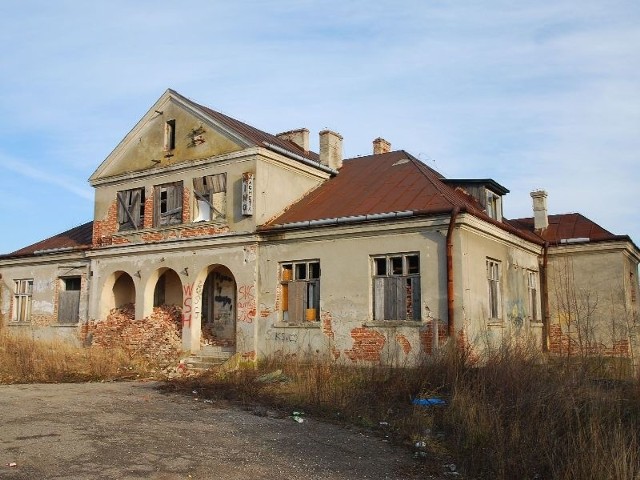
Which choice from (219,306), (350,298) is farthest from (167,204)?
(350,298)

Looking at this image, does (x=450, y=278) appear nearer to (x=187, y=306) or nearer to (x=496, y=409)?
(x=496, y=409)

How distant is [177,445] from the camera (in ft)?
28.0

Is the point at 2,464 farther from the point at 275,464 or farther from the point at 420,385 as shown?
the point at 420,385

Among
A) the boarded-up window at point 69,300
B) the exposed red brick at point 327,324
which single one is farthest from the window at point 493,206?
the boarded-up window at point 69,300

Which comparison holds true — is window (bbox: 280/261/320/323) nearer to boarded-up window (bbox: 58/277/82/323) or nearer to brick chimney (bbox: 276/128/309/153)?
brick chimney (bbox: 276/128/309/153)

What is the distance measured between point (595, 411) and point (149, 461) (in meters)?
5.78

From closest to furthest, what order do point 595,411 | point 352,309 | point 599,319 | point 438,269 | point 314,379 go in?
point 595,411, point 314,379, point 438,269, point 352,309, point 599,319

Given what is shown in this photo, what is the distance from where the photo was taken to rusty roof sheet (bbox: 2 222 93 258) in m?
23.0

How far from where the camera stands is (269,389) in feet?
43.8

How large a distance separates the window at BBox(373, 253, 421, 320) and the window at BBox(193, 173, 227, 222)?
5.31m

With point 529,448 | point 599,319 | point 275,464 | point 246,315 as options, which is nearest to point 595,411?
point 529,448

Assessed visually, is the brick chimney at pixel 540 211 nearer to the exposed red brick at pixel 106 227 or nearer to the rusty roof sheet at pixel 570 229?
the rusty roof sheet at pixel 570 229

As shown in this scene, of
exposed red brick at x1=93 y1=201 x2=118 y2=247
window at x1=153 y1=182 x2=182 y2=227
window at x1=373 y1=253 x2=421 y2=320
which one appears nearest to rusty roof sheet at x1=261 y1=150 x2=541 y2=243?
window at x1=373 y1=253 x2=421 y2=320

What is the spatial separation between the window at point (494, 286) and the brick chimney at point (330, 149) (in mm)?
6554
